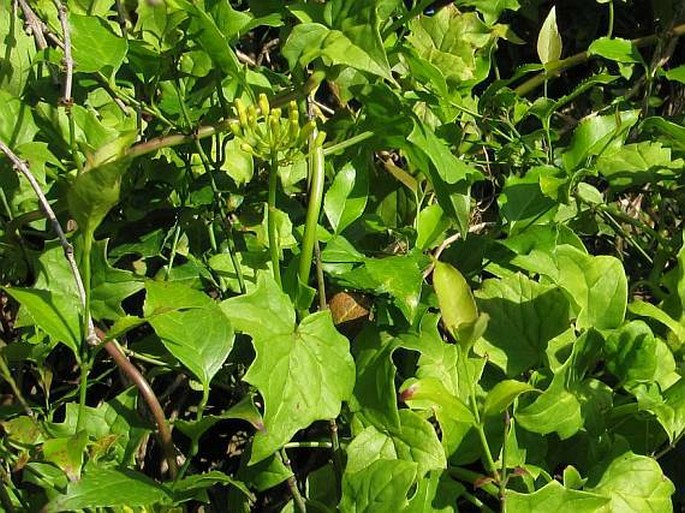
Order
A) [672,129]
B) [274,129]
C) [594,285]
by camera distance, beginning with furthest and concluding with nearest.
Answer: [672,129] → [594,285] → [274,129]

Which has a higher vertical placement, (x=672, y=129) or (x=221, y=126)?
(x=221, y=126)

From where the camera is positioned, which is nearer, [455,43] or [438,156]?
[438,156]

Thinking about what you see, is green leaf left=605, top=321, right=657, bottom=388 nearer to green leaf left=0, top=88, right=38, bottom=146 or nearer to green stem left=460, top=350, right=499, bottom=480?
green stem left=460, top=350, right=499, bottom=480

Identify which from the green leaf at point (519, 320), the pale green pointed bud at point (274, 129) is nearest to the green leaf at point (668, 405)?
the green leaf at point (519, 320)

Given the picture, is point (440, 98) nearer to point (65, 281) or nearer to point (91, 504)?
point (65, 281)

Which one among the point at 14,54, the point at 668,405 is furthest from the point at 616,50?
the point at 14,54

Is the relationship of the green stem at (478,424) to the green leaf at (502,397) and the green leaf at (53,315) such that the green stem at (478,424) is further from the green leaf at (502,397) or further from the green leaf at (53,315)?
the green leaf at (53,315)

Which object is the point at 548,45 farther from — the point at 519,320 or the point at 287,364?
the point at 287,364

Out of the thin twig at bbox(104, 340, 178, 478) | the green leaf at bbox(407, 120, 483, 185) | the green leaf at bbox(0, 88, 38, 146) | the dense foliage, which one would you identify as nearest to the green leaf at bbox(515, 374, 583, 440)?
the dense foliage
